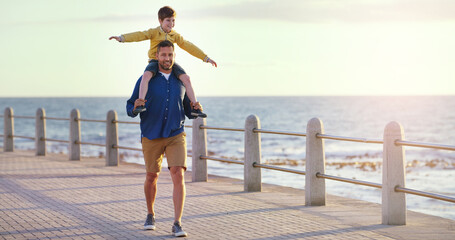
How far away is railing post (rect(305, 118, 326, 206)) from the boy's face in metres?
2.80

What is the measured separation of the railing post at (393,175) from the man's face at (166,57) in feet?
9.03

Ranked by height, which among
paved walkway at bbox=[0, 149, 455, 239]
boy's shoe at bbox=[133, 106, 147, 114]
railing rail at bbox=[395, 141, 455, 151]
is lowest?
paved walkway at bbox=[0, 149, 455, 239]

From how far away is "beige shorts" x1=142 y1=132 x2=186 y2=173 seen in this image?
8172 millimetres

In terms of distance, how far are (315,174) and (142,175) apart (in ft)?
17.8

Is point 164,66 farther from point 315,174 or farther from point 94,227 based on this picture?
point 315,174

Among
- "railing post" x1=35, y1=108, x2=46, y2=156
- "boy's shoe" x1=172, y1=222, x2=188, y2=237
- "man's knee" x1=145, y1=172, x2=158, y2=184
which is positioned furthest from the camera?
"railing post" x1=35, y1=108, x2=46, y2=156

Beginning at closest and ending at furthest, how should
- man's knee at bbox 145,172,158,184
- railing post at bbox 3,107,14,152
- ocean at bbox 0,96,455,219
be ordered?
man's knee at bbox 145,172,158,184 → ocean at bbox 0,96,455,219 → railing post at bbox 3,107,14,152

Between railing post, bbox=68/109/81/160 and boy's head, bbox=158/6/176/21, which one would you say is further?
railing post, bbox=68/109/81/160

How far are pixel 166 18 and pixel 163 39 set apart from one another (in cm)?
30

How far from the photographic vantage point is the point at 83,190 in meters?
12.5

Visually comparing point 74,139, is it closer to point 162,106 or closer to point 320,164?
point 320,164

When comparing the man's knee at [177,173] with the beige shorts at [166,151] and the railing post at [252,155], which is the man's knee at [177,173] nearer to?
Answer: the beige shorts at [166,151]

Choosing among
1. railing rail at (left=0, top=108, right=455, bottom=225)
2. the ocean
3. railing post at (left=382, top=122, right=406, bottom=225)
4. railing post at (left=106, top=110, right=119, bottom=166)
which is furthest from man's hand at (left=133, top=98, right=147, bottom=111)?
railing post at (left=106, top=110, right=119, bottom=166)

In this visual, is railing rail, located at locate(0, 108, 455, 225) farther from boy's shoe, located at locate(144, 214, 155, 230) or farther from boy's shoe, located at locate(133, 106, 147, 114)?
boy's shoe, located at locate(133, 106, 147, 114)
